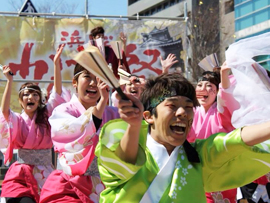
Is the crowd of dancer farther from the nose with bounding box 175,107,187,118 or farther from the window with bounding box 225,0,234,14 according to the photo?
the window with bounding box 225,0,234,14

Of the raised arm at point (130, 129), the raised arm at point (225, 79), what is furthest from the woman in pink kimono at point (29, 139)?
the raised arm at point (130, 129)

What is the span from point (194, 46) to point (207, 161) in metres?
19.2

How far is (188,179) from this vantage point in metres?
2.59

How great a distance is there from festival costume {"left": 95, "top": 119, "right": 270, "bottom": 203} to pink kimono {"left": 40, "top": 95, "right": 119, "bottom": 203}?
100cm

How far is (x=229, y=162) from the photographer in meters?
2.65

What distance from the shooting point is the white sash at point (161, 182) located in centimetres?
250

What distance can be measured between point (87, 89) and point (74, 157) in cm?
52

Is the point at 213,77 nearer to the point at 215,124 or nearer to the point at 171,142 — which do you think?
the point at 215,124

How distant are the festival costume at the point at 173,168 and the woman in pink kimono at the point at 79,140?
959 mm

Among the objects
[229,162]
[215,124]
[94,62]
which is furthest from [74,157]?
[94,62]

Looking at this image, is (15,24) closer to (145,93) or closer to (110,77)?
(145,93)

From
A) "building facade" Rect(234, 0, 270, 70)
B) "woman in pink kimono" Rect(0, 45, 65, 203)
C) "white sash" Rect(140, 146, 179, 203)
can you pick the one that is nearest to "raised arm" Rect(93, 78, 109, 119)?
"white sash" Rect(140, 146, 179, 203)

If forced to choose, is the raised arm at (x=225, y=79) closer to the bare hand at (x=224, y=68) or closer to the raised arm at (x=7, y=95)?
the bare hand at (x=224, y=68)

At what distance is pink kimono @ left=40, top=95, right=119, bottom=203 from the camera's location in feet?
11.8
